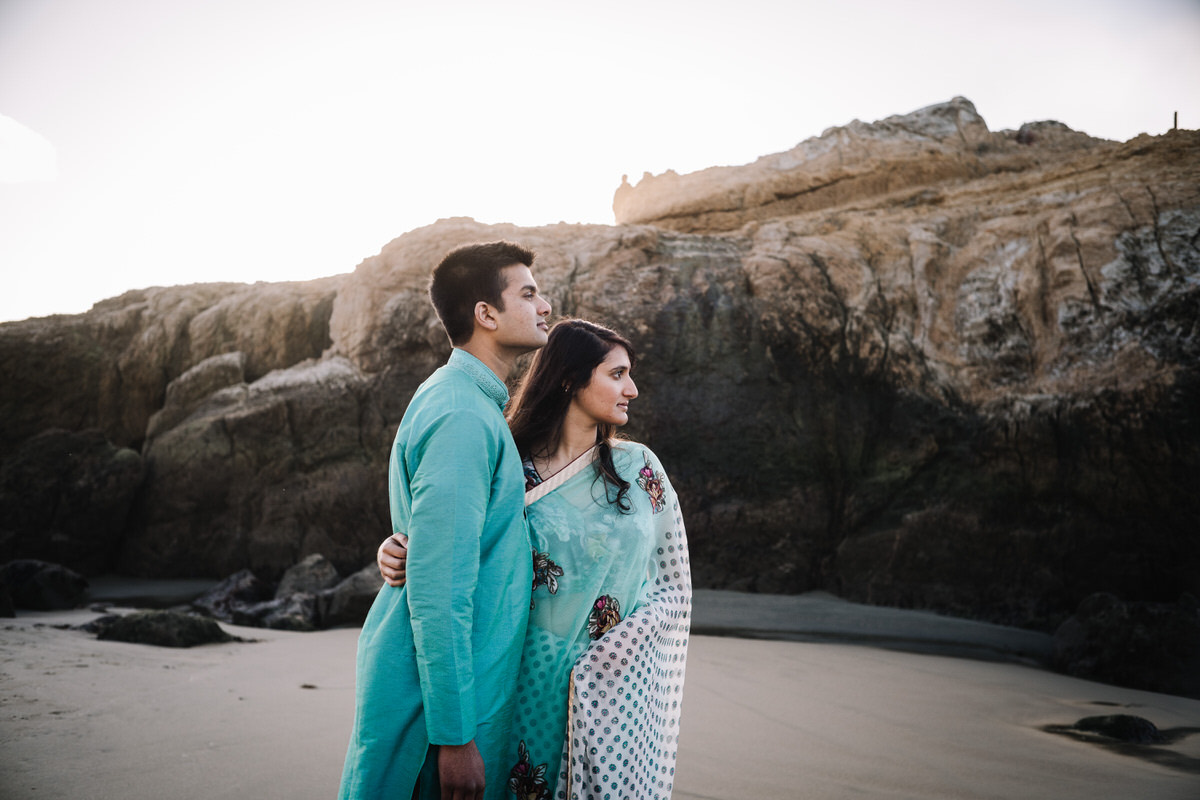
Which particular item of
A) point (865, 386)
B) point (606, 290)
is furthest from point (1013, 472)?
point (606, 290)

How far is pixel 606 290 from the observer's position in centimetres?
828

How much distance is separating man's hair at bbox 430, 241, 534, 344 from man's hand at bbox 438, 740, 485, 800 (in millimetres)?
960

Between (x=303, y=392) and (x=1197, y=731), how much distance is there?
26.5ft

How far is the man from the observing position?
5.07ft

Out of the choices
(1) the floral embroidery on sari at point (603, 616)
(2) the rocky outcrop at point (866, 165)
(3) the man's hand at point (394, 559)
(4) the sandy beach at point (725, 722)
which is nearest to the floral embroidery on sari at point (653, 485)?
(1) the floral embroidery on sari at point (603, 616)

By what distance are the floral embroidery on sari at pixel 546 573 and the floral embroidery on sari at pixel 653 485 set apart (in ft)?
1.12

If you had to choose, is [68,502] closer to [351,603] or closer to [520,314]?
[351,603]

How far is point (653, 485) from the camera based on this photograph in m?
2.12

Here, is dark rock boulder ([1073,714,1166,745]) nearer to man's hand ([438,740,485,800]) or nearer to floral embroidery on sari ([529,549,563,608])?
floral embroidery on sari ([529,549,563,608])

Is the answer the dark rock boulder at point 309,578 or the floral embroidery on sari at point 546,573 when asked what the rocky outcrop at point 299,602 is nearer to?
the dark rock boulder at point 309,578

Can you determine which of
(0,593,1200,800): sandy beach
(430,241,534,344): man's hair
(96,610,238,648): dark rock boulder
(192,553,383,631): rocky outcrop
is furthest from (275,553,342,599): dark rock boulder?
(430,241,534,344): man's hair

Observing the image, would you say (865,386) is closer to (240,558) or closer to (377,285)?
(377,285)

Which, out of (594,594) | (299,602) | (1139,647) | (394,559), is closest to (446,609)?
(394,559)

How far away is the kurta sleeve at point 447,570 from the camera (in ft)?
5.03
